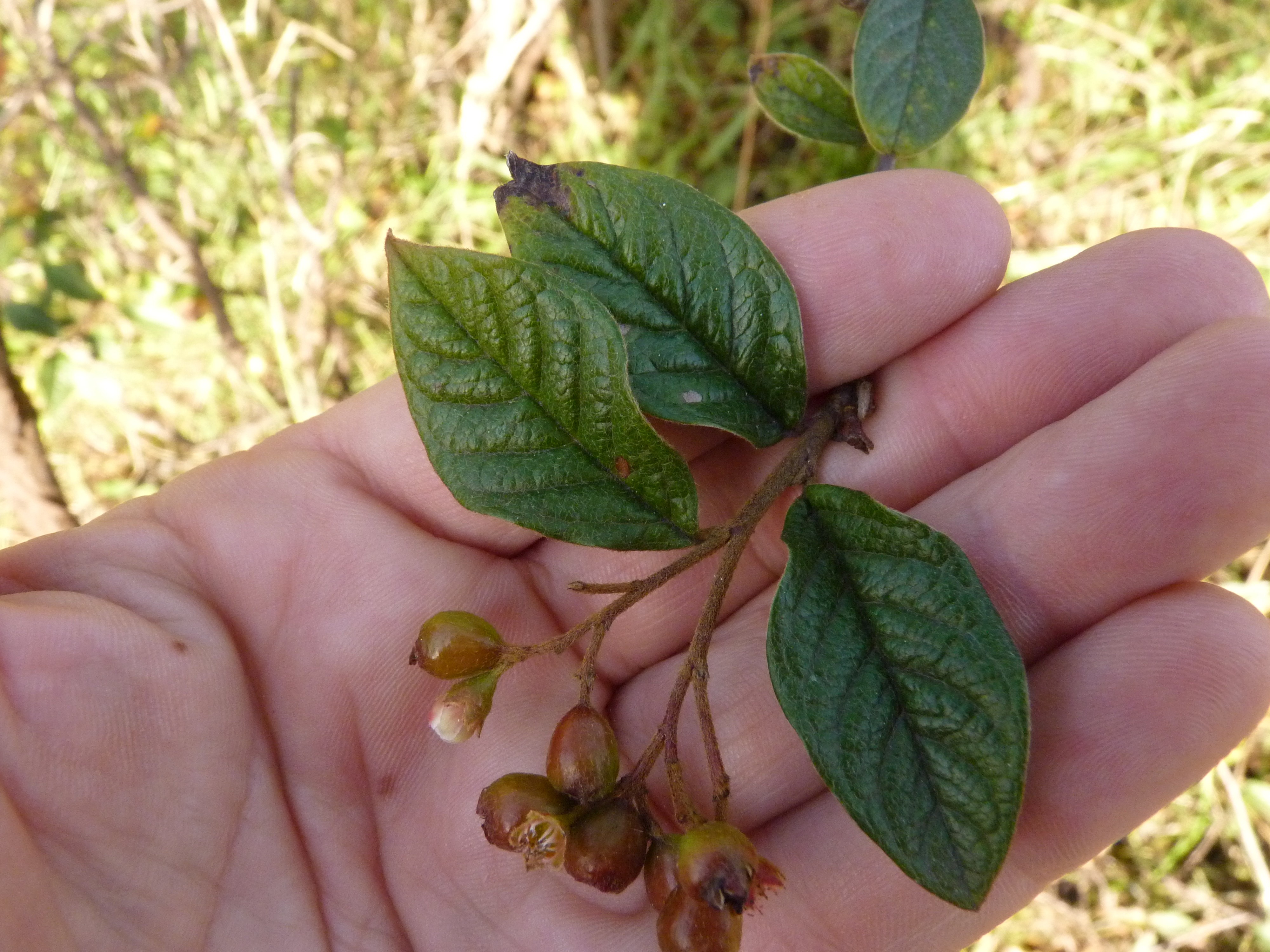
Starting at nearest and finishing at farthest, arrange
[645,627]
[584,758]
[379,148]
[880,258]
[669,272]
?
[584,758] → [669,272] → [880,258] → [645,627] → [379,148]

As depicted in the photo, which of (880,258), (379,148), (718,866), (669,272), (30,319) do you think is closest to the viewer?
(718,866)

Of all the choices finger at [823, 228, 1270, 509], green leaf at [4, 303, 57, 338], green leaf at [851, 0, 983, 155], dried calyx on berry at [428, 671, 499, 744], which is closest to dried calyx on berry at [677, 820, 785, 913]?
dried calyx on berry at [428, 671, 499, 744]

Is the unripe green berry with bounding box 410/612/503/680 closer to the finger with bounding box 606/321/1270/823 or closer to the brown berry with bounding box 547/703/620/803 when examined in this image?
the brown berry with bounding box 547/703/620/803

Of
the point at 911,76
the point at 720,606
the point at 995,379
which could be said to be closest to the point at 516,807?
the point at 720,606

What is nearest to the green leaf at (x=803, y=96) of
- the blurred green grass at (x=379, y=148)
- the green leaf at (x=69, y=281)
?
the blurred green grass at (x=379, y=148)

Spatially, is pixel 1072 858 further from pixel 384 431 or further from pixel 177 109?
pixel 177 109

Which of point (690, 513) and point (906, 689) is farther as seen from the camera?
point (690, 513)

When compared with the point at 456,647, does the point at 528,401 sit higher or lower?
higher

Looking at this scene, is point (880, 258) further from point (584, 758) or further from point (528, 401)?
point (584, 758)
